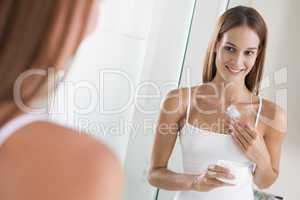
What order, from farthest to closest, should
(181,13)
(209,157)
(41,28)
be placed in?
(181,13) → (209,157) → (41,28)

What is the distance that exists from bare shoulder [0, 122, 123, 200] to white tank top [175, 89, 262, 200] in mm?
595

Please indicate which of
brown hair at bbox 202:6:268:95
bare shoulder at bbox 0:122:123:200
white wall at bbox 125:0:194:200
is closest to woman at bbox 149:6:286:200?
brown hair at bbox 202:6:268:95

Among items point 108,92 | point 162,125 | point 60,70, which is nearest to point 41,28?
point 60,70

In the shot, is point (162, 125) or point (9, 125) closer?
point (9, 125)

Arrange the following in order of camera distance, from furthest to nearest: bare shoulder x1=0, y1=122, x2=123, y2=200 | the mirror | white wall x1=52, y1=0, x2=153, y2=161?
1. the mirror
2. white wall x1=52, y1=0, x2=153, y2=161
3. bare shoulder x1=0, y1=122, x2=123, y2=200

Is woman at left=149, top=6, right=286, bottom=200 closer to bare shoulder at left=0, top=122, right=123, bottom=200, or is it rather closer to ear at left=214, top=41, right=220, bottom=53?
ear at left=214, top=41, right=220, bottom=53

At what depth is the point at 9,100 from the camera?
0.94ft

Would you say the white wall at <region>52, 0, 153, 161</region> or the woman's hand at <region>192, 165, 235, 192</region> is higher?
the white wall at <region>52, 0, 153, 161</region>

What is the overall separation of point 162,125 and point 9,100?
0.62 m

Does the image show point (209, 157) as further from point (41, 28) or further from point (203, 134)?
point (41, 28)

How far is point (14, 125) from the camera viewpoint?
0.92 feet

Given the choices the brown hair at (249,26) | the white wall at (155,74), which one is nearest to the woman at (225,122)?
the brown hair at (249,26)

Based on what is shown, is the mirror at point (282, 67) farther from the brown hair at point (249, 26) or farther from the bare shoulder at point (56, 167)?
the bare shoulder at point (56, 167)

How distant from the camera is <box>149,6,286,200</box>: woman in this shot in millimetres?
861
